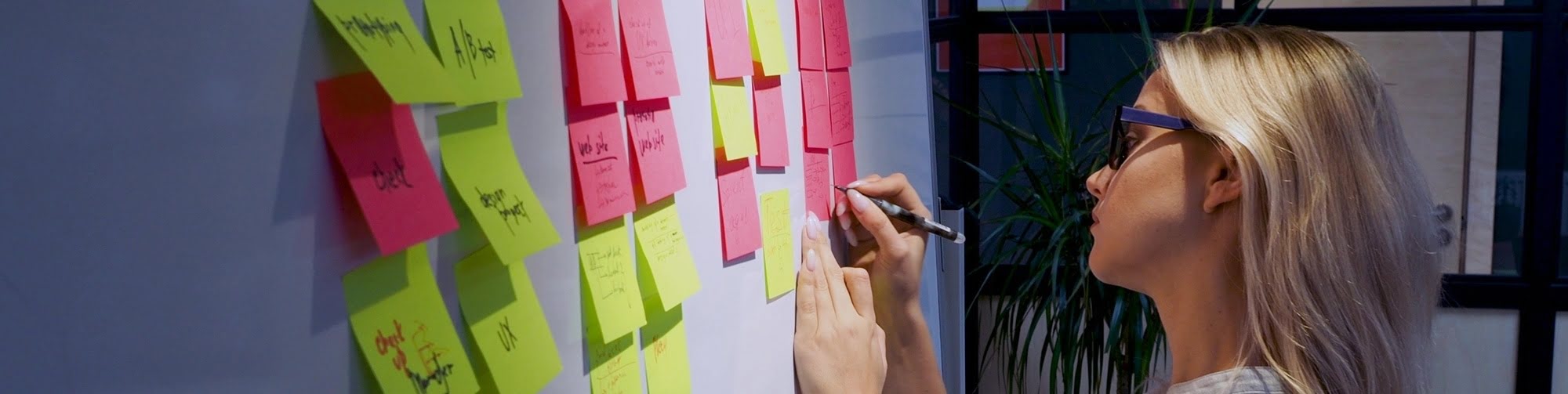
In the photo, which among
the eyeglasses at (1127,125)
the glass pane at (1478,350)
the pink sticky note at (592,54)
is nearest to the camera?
the pink sticky note at (592,54)

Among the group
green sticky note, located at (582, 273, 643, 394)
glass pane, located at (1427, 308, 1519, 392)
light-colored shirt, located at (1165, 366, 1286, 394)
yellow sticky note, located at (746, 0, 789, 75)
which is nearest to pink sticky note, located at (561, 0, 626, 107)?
green sticky note, located at (582, 273, 643, 394)

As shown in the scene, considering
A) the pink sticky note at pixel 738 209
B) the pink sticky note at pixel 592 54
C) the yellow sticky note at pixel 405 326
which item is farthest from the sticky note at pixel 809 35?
the yellow sticky note at pixel 405 326

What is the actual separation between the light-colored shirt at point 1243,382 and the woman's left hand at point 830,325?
0.35 m

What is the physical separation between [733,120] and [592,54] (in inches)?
10.3

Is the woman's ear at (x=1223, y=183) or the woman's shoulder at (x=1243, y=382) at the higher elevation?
the woman's ear at (x=1223, y=183)

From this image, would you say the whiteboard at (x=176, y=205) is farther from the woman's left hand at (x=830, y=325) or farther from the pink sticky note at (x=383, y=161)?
the woman's left hand at (x=830, y=325)

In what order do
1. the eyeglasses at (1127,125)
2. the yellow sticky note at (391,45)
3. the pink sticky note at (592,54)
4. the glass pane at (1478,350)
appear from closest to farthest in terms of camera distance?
1. the yellow sticky note at (391,45)
2. the pink sticky note at (592,54)
3. the eyeglasses at (1127,125)
4. the glass pane at (1478,350)

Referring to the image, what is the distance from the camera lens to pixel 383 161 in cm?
52

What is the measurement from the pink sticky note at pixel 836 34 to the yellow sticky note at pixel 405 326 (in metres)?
0.82

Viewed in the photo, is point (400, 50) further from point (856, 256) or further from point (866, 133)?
point (866, 133)

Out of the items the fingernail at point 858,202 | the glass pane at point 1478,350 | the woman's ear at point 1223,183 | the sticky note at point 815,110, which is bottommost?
the glass pane at point 1478,350

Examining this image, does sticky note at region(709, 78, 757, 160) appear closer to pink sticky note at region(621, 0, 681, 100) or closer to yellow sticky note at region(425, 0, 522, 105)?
pink sticky note at region(621, 0, 681, 100)

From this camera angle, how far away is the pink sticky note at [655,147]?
804mm

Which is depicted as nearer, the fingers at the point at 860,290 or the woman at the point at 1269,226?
the woman at the point at 1269,226
